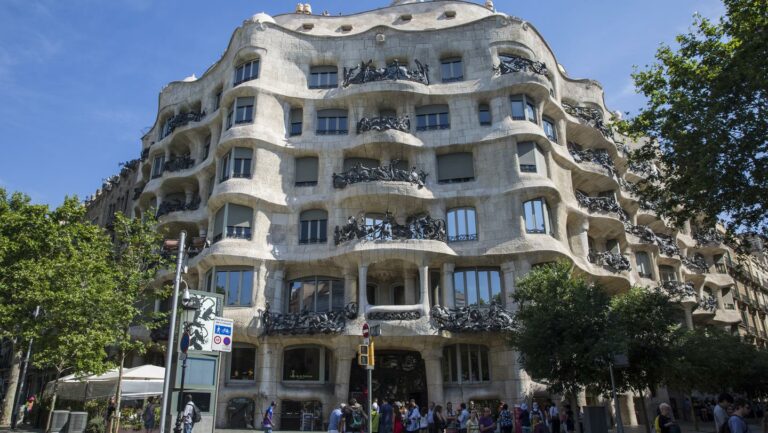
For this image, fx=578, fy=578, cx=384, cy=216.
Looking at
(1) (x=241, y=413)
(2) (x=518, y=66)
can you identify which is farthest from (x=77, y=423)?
(2) (x=518, y=66)

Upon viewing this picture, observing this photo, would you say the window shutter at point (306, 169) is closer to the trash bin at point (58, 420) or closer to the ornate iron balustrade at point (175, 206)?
the ornate iron balustrade at point (175, 206)

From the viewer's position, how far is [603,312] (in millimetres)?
22406

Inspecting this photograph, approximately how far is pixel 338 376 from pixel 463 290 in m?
7.72

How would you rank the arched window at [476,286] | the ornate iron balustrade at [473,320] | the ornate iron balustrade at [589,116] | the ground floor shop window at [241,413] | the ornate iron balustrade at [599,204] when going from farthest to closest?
the ornate iron balustrade at [589,116], the ornate iron balustrade at [599,204], the arched window at [476,286], the ground floor shop window at [241,413], the ornate iron balustrade at [473,320]

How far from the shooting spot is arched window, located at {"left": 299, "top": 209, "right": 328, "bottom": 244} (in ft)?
104

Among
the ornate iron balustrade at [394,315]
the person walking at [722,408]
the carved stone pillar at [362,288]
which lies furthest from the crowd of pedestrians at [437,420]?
the person walking at [722,408]

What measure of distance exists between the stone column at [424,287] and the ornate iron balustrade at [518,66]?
12.8m

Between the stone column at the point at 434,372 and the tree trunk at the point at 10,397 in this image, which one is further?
the tree trunk at the point at 10,397

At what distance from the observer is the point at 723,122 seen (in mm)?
20281

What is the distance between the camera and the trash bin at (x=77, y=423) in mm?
23297

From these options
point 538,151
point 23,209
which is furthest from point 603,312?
point 23,209

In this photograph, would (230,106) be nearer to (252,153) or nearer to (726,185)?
(252,153)

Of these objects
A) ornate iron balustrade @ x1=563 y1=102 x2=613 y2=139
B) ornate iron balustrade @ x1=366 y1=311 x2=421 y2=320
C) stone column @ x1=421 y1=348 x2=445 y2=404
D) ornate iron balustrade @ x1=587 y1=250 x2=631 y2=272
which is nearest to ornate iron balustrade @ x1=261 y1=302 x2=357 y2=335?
ornate iron balustrade @ x1=366 y1=311 x2=421 y2=320

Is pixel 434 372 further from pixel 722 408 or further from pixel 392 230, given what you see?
pixel 722 408
